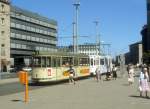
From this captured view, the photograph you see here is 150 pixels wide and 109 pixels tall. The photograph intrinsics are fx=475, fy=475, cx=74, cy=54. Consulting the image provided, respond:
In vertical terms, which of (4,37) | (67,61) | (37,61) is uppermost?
(4,37)

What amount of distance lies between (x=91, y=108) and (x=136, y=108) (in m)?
1.68

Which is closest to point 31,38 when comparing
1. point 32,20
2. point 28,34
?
point 28,34

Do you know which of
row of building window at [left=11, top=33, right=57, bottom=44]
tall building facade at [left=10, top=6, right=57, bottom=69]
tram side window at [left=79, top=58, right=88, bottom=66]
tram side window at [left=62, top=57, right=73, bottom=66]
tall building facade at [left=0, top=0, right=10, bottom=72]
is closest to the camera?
tram side window at [left=62, top=57, right=73, bottom=66]

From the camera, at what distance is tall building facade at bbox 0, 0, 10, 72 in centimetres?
10506

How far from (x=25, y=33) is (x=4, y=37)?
→ 1995 centimetres

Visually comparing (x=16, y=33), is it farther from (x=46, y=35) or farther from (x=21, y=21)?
(x=46, y=35)

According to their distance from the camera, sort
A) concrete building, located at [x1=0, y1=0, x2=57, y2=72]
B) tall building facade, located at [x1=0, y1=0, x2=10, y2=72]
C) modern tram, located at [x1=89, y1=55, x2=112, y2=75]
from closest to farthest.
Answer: modern tram, located at [x1=89, y1=55, x2=112, y2=75], tall building facade, located at [x1=0, y1=0, x2=10, y2=72], concrete building, located at [x1=0, y1=0, x2=57, y2=72]

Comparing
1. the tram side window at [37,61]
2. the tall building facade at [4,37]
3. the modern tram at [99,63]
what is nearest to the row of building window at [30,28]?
the tall building facade at [4,37]

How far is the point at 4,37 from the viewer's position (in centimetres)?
10700

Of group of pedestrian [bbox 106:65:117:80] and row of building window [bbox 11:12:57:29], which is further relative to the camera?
row of building window [bbox 11:12:57:29]

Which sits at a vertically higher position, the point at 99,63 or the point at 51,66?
the point at 99,63

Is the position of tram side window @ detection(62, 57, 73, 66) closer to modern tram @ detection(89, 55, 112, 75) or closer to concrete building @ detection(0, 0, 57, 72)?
modern tram @ detection(89, 55, 112, 75)

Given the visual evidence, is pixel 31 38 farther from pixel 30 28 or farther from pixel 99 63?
pixel 99 63


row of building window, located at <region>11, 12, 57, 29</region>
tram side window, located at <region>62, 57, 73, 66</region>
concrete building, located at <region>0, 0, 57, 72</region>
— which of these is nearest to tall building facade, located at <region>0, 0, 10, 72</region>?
concrete building, located at <region>0, 0, 57, 72</region>
